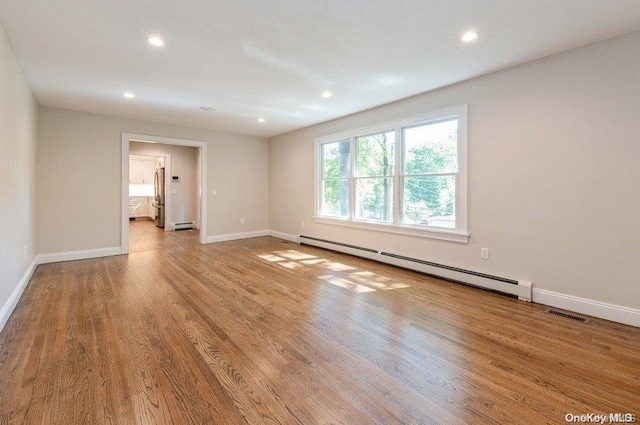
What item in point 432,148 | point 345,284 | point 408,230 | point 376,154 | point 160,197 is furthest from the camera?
point 160,197

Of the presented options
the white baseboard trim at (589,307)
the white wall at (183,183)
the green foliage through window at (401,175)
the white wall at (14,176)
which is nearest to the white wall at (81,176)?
the white wall at (14,176)

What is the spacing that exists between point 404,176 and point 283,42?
8.26 feet

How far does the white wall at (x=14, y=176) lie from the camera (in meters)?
2.58

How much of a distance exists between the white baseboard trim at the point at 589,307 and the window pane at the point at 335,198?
313cm

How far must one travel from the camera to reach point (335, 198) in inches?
225

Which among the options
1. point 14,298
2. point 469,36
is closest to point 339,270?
point 469,36

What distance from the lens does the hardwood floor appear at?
157 centimetres

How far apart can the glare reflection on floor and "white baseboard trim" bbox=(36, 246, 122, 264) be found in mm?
2666

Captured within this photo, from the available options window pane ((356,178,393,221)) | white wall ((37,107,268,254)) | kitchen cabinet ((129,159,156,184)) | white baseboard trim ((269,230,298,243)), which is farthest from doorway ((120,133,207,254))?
kitchen cabinet ((129,159,156,184))

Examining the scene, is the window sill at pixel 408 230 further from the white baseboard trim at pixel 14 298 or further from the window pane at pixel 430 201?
the white baseboard trim at pixel 14 298

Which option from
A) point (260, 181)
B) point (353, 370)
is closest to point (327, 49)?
point (353, 370)

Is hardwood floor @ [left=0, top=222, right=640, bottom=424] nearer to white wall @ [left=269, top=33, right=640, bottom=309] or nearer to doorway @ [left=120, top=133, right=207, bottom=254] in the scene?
white wall @ [left=269, top=33, right=640, bottom=309]

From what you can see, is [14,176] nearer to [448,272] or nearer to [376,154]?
[376,154]

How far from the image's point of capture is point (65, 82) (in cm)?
365
